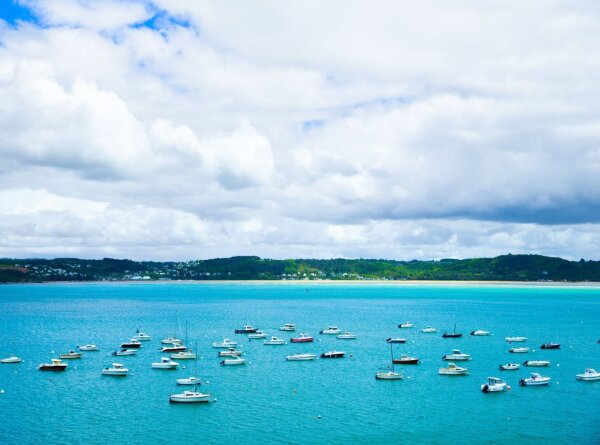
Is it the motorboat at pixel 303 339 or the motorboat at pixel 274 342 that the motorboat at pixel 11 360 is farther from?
the motorboat at pixel 303 339

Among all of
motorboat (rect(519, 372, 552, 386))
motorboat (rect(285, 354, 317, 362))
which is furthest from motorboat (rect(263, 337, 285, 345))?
motorboat (rect(519, 372, 552, 386))

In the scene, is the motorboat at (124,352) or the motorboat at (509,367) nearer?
the motorboat at (509,367)

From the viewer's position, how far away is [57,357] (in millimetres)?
104938

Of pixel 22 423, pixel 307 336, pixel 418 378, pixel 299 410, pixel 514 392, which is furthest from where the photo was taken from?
pixel 307 336

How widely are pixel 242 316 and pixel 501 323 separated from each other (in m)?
77.9

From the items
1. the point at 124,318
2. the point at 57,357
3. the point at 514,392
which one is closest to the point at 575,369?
the point at 514,392

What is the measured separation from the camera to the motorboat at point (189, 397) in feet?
234

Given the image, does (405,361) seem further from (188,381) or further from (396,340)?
(188,381)

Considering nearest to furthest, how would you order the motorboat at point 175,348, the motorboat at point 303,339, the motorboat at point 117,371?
the motorboat at point 117,371 < the motorboat at point 175,348 < the motorboat at point 303,339

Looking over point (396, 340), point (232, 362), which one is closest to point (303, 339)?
point (396, 340)

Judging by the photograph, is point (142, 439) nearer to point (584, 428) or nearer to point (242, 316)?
point (584, 428)

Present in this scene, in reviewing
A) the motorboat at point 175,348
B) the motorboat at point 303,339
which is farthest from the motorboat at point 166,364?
the motorboat at point 303,339

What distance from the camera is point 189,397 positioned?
71.5m

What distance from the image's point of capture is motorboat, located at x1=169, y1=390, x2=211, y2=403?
71.4 m
